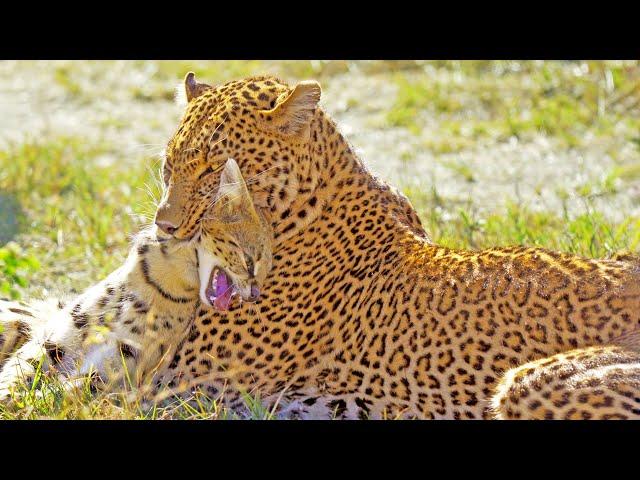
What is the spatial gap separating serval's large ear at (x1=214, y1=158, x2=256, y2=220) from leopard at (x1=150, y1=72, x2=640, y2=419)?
106mm

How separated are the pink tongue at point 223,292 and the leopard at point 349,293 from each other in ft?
0.63

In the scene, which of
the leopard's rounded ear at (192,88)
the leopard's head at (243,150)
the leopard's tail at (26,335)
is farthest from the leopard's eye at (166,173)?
the leopard's tail at (26,335)

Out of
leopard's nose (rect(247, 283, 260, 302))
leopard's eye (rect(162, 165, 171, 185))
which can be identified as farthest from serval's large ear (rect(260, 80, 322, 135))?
leopard's nose (rect(247, 283, 260, 302))

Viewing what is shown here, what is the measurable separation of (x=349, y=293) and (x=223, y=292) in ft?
2.71

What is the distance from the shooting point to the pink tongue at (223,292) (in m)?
8.04

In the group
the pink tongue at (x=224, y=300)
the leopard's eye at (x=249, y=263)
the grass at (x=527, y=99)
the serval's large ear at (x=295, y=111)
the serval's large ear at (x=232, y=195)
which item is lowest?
the pink tongue at (x=224, y=300)

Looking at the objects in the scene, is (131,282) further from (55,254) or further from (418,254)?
(55,254)

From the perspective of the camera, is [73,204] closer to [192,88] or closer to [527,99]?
[192,88]

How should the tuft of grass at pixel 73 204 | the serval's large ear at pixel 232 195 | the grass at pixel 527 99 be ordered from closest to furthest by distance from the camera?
the serval's large ear at pixel 232 195 → the tuft of grass at pixel 73 204 → the grass at pixel 527 99

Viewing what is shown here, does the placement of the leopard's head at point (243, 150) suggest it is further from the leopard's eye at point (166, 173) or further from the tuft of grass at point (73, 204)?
the tuft of grass at point (73, 204)

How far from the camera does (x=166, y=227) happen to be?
312 inches

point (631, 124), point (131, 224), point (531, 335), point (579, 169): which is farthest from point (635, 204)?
point (531, 335)

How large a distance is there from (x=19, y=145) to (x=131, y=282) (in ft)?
23.3

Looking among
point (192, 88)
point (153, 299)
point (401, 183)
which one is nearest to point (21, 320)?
point (153, 299)
